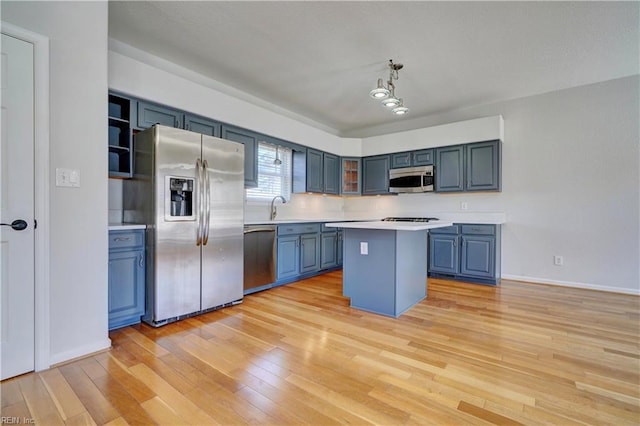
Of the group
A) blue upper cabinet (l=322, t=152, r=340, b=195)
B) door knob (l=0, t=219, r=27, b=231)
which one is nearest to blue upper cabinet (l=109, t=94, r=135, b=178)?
door knob (l=0, t=219, r=27, b=231)

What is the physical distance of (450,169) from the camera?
4547 mm

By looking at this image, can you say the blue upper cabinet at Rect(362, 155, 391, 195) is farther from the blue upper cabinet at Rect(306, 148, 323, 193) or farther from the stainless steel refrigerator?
the stainless steel refrigerator

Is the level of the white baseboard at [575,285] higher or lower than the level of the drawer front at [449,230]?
lower

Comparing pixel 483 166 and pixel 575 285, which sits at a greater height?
pixel 483 166

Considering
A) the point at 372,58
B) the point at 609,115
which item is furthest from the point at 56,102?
the point at 609,115

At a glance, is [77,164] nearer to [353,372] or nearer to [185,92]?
[185,92]

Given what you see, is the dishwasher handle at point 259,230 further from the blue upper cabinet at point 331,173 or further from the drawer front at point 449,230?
the drawer front at point 449,230

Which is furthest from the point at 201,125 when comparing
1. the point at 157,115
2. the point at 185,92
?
the point at 157,115

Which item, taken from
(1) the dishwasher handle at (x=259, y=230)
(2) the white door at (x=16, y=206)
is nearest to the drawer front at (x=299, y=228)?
(1) the dishwasher handle at (x=259, y=230)

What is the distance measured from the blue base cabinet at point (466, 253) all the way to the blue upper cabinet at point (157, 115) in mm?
3748

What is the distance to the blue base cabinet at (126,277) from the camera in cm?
240

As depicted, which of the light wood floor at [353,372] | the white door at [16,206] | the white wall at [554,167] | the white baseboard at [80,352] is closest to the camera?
the light wood floor at [353,372]

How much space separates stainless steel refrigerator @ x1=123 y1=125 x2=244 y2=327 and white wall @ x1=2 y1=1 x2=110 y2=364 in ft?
1.40

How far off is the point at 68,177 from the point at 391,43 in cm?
297
